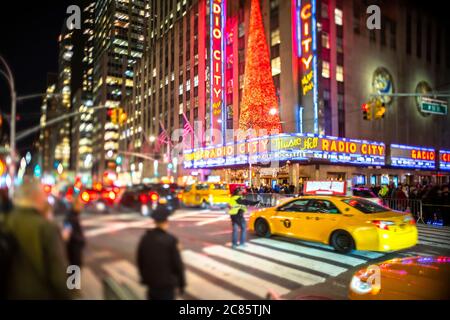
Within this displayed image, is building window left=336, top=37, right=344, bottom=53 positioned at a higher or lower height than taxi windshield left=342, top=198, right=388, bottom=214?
higher

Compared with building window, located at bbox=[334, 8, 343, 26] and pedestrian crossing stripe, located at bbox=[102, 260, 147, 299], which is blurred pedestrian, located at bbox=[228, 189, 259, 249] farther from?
building window, located at bbox=[334, 8, 343, 26]

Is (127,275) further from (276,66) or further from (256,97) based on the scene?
(276,66)

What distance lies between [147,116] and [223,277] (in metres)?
1.68

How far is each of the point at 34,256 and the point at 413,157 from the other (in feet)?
47.4

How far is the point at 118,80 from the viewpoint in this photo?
3.31 metres

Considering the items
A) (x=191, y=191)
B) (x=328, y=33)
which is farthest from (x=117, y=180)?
(x=328, y=33)

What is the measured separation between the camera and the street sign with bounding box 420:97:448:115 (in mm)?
13836

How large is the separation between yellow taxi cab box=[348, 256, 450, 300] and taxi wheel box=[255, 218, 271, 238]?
1.85 m

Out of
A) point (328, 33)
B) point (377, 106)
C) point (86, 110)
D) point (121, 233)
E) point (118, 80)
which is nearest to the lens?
point (121, 233)

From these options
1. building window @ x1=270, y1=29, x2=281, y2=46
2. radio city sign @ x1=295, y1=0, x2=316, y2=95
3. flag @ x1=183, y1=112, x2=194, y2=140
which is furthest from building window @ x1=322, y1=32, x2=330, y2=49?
flag @ x1=183, y1=112, x2=194, y2=140

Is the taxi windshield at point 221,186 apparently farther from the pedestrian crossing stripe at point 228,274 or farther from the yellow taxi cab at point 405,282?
the pedestrian crossing stripe at point 228,274

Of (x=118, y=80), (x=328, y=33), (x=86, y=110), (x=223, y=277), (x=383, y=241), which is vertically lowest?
(x=383, y=241)

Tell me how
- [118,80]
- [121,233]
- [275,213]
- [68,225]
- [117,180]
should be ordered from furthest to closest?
[275,213] < [118,80] < [117,180] < [121,233] < [68,225]
